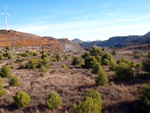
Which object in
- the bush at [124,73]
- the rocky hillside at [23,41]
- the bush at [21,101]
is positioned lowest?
the bush at [21,101]

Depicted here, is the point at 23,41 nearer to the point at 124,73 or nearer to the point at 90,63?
the point at 90,63

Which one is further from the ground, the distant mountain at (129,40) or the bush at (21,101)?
the distant mountain at (129,40)

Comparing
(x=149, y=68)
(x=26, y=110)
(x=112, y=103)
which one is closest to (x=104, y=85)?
(x=112, y=103)

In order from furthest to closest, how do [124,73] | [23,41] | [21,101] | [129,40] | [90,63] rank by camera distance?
[129,40] < [23,41] < [90,63] < [124,73] < [21,101]

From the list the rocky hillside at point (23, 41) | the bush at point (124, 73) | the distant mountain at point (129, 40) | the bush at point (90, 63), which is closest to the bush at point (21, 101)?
the bush at point (124, 73)

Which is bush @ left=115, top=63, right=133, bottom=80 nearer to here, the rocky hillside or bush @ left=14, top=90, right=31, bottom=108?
bush @ left=14, top=90, right=31, bottom=108

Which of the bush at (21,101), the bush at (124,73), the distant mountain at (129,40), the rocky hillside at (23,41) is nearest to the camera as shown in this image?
the bush at (21,101)

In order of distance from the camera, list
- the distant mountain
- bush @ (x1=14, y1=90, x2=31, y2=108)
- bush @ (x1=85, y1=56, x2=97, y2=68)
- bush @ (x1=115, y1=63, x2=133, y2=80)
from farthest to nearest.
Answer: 1. the distant mountain
2. bush @ (x1=85, y1=56, x2=97, y2=68)
3. bush @ (x1=115, y1=63, x2=133, y2=80)
4. bush @ (x1=14, y1=90, x2=31, y2=108)

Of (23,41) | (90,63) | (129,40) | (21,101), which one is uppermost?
(129,40)

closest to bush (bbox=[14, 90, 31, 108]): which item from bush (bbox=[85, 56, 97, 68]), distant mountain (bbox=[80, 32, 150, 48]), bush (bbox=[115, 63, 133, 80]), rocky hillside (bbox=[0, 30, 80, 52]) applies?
bush (bbox=[115, 63, 133, 80])

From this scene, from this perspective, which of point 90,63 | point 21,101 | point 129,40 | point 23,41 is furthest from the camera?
point 129,40

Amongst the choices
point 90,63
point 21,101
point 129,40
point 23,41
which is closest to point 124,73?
point 90,63

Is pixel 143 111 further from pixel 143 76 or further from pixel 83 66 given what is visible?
pixel 83 66

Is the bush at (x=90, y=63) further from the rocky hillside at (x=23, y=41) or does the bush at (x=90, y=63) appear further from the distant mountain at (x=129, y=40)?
the distant mountain at (x=129, y=40)
